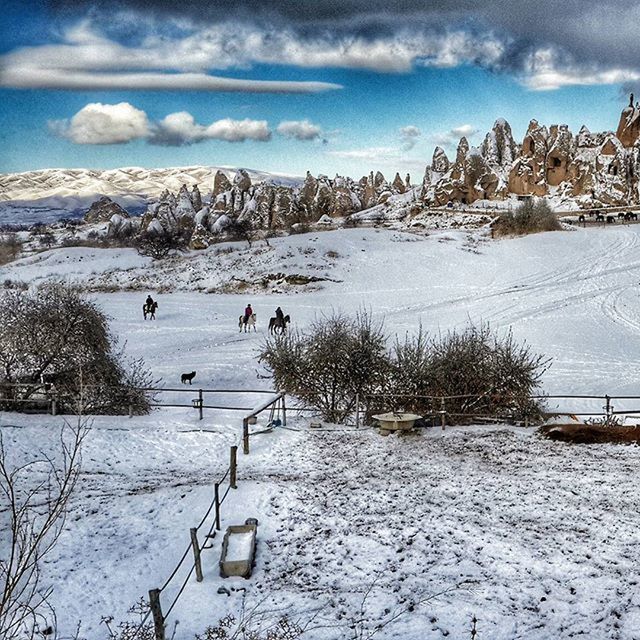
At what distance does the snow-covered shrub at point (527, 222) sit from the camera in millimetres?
63562

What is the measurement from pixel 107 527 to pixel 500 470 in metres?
8.74

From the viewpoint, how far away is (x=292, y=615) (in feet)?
28.9

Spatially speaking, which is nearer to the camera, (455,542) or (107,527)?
(455,542)

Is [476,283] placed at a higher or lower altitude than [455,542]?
higher

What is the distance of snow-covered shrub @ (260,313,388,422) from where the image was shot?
63.3 ft

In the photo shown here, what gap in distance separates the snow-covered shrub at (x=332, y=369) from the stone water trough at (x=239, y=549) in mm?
8187

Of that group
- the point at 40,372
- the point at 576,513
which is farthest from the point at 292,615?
the point at 40,372

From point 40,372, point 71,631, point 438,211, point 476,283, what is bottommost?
point 71,631

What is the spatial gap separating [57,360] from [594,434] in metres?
16.7

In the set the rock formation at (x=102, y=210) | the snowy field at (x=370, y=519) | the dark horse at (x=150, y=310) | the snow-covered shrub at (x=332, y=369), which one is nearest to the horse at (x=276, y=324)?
the snowy field at (x=370, y=519)

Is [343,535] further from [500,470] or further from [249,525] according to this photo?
[500,470]

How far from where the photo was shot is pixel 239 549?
1059 cm

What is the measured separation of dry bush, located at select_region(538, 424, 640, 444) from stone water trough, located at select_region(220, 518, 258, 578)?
8.91 metres

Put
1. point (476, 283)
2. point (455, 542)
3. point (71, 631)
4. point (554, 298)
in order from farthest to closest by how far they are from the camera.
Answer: point (476, 283), point (554, 298), point (455, 542), point (71, 631)
